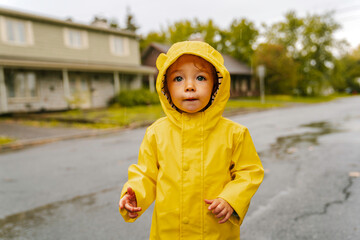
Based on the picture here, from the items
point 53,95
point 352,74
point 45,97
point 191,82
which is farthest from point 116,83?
point 352,74

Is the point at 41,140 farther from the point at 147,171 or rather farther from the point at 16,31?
the point at 16,31

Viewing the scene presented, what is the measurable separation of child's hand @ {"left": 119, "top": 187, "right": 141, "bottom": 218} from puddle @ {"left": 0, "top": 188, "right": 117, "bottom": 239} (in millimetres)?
2039

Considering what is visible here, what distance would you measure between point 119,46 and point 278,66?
17.4 m

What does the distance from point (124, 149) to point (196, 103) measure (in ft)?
17.9

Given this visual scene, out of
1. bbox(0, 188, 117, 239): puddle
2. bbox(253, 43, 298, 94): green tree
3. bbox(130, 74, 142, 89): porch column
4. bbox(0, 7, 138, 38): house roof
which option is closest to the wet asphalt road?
bbox(0, 188, 117, 239): puddle

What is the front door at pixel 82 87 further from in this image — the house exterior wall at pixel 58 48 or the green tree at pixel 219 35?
the green tree at pixel 219 35

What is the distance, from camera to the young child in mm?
1433

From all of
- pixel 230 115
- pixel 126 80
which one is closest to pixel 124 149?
pixel 230 115

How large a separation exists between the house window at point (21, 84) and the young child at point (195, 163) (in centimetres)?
1721

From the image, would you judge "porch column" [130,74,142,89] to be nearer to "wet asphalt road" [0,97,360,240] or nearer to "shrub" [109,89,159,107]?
"shrub" [109,89,159,107]

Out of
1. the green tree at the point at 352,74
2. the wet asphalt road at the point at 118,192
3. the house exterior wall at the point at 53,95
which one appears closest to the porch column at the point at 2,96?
the house exterior wall at the point at 53,95

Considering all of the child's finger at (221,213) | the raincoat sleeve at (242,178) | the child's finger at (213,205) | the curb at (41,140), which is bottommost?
the curb at (41,140)

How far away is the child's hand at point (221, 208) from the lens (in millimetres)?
1360

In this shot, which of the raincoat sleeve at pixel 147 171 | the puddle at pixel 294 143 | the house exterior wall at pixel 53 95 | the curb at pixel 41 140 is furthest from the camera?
the house exterior wall at pixel 53 95
